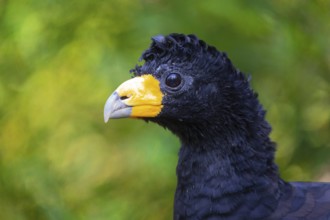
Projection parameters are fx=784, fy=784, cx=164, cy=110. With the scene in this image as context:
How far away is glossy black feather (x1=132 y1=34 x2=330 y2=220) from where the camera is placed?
3252 mm

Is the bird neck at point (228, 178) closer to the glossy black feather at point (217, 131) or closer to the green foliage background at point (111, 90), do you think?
the glossy black feather at point (217, 131)

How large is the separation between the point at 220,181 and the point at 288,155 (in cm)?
145

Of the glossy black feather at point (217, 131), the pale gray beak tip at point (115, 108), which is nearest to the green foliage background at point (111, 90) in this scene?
the glossy black feather at point (217, 131)

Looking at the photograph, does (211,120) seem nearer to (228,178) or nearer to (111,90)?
(228,178)

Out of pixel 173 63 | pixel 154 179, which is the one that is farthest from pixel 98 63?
pixel 173 63

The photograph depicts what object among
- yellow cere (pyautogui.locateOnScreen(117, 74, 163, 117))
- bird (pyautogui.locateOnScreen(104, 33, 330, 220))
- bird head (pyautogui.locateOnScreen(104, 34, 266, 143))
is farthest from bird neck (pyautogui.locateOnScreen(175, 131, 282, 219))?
yellow cere (pyautogui.locateOnScreen(117, 74, 163, 117))

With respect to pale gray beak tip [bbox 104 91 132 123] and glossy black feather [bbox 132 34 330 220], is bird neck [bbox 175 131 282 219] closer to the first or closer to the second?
glossy black feather [bbox 132 34 330 220]

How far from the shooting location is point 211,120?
332 centimetres

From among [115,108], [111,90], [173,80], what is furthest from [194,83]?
[111,90]

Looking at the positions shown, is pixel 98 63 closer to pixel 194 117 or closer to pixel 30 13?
pixel 30 13

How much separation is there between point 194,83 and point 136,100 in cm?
27

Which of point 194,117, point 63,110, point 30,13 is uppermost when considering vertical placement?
point 30,13

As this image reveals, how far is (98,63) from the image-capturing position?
4.32 m

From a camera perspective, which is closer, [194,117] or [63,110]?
[194,117]
